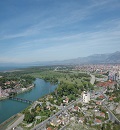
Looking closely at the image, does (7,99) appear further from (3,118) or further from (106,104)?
(106,104)

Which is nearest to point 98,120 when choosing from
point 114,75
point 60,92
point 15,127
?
point 15,127

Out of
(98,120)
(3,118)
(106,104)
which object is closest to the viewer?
(98,120)

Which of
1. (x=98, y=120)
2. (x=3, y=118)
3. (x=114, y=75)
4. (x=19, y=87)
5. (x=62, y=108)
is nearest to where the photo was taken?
(x=98, y=120)

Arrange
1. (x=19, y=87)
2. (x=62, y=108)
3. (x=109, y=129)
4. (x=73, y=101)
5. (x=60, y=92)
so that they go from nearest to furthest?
(x=109, y=129) → (x=62, y=108) → (x=73, y=101) → (x=60, y=92) → (x=19, y=87)

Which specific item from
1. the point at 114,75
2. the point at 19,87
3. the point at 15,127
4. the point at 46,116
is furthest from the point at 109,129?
the point at 114,75

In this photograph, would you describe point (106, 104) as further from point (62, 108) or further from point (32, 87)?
point (32, 87)

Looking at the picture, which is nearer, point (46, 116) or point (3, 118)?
point (46, 116)

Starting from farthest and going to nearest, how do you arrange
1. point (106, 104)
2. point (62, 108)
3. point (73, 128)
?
1. point (106, 104)
2. point (62, 108)
3. point (73, 128)

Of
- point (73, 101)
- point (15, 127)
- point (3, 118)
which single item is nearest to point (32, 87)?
point (73, 101)

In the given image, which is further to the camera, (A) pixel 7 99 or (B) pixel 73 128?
(A) pixel 7 99
